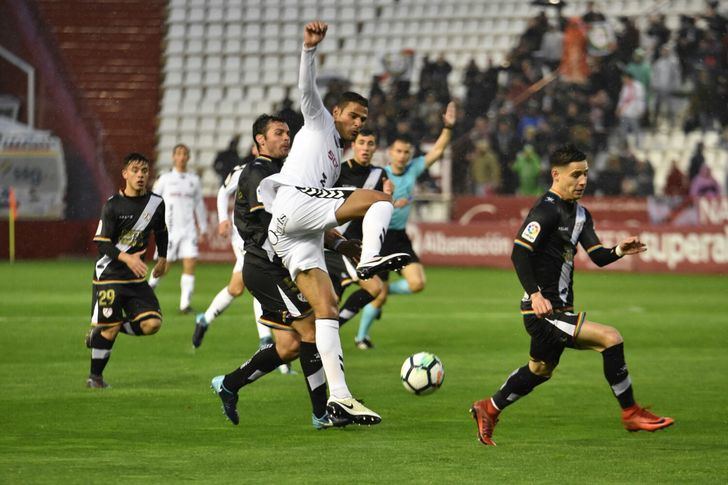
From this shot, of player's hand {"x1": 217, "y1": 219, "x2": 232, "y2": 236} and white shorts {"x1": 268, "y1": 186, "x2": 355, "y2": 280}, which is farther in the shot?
player's hand {"x1": 217, "y1": 219, "x2": 232, "y2": 236}

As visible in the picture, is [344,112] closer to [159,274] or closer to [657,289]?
[159,274]

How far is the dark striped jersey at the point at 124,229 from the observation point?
10414 mm

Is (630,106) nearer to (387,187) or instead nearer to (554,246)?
(387,187)

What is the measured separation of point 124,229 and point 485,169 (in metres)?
17.6

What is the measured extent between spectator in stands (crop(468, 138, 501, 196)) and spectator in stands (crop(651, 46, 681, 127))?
12.6 feet

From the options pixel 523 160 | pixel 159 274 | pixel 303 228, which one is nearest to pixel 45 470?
pixel 303 228

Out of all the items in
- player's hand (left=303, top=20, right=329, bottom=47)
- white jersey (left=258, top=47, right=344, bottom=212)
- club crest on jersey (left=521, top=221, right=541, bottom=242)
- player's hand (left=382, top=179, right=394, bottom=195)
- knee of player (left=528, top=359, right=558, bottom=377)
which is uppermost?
player's hand (left=303, top=20, right=329, bottom=47)

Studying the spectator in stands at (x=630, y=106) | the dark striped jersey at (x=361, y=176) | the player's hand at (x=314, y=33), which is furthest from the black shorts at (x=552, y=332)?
the spectator in stands at (x=630, y=106)

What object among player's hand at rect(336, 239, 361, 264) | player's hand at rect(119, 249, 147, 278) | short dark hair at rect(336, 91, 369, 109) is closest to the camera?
player's hand at rect(336, 239, 361, 264)

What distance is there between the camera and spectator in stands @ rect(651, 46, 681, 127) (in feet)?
91.8

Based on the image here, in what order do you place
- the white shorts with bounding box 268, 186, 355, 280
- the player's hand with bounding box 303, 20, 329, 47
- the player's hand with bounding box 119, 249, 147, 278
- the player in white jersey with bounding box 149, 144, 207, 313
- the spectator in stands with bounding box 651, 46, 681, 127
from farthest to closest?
the spectator in stands with bounding box 651, 46, 681, 127, the player in white jersey with bounding box 149, 144, 207, 313, the player's hand with bounding box 119, 249, 147, 278, the white shorts with bounding box 268, 186, 355, 280, the player's hand with bounding box 303, 20, 329, 47

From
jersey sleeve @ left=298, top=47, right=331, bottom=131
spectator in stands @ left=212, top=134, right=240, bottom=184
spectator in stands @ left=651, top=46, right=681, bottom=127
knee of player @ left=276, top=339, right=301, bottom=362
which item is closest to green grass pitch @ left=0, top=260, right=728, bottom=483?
knee of player @ left=276, top=339, right=301, bottom=362

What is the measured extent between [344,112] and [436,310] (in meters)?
10.1

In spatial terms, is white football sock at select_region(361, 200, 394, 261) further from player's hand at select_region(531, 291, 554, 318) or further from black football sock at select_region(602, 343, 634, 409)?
black football sock at select_region(602, 343, 634, 409)
